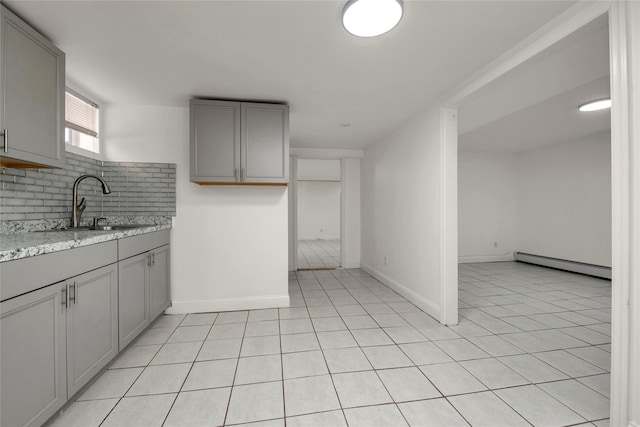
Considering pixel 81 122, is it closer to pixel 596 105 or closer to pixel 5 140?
pixel 5 140

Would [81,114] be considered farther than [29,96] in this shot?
Yes

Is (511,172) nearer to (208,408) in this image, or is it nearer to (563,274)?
(563,274)

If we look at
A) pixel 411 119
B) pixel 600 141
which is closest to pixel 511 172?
pixel 600 141

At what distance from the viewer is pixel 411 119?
3439 mm

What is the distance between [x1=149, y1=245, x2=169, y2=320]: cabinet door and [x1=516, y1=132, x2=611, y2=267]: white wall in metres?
6.64

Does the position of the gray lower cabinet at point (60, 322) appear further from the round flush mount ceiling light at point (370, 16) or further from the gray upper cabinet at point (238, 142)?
the round flush mount ceiling light at point (370, 16)

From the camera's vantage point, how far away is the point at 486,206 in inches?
238

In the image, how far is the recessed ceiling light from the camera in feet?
10.3

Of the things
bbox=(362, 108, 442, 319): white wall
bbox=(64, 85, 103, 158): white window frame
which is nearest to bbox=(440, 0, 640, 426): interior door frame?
bbox=(362, 108, 442, 319): white wall

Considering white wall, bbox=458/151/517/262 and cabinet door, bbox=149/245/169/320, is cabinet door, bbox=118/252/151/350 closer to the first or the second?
cabinet door, bbox=149/245/169/320

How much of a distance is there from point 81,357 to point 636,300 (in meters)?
2.95

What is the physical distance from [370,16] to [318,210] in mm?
9272

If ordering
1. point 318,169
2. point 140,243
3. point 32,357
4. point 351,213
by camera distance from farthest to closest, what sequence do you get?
point 318,169, point 351,213, point 140,243, point 32,357

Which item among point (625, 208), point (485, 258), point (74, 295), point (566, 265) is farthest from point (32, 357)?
point (566, 265)
